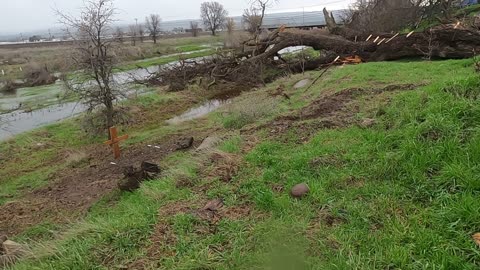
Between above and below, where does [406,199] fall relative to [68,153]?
above

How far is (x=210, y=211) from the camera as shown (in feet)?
13.0

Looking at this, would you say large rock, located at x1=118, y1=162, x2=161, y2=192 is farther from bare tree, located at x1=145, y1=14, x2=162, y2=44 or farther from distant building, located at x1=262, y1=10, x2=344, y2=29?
bare tree, located at x1=145, y1=14, x2=162, y2=44

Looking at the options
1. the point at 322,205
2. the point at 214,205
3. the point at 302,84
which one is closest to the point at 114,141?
the point at 214,205

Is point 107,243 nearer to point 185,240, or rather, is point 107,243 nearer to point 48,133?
point 185,240

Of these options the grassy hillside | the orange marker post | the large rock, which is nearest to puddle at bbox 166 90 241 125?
the orange marker post

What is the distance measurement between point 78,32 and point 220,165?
9212mm

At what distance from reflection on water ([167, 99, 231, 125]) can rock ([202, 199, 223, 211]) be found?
997 centimetres

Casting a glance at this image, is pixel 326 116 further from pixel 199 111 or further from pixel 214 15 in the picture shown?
pixel 214 15

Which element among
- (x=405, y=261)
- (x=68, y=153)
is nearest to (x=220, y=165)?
(x=405, y=261)

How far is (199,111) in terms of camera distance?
16016mm

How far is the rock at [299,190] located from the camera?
3977mm

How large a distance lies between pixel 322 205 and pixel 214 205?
124cm

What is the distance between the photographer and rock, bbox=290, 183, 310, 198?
3.98 m

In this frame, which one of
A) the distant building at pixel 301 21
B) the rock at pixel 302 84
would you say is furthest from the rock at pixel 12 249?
the distant building at pixel 301 21
